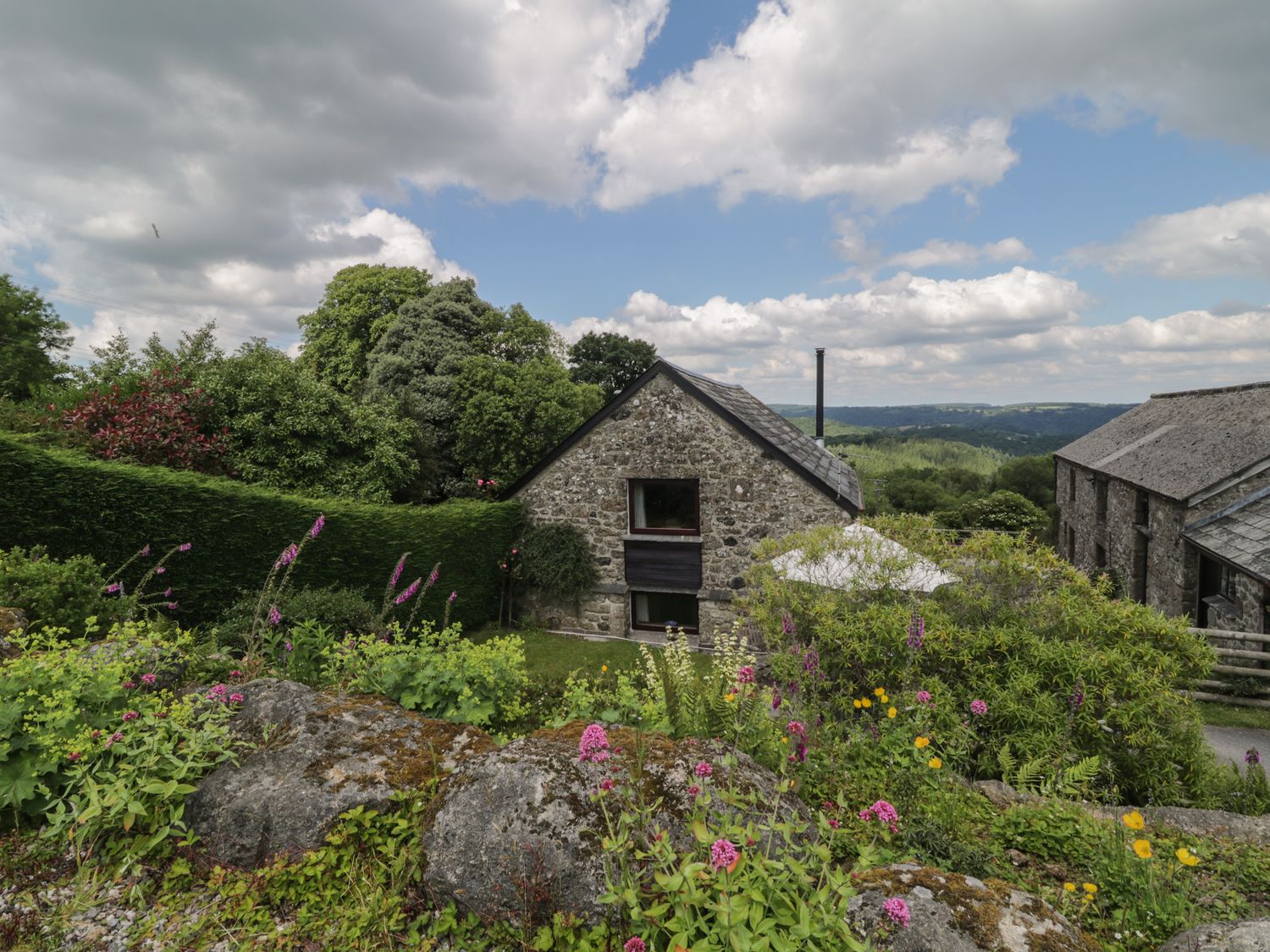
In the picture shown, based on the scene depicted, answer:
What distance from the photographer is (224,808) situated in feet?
9.26

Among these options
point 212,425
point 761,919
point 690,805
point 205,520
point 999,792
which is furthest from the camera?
point 212,425

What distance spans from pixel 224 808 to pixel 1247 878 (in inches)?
201

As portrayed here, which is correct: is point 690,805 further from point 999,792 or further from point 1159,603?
point 1159,603

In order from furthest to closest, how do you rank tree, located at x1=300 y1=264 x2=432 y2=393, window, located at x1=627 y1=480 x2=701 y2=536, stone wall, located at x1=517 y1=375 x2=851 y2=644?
tree, located at x1=300 y1=264 x2=432 y2=393 < window, located at x1=627 y1=480 x2=701 y2=536 < stone wall, located at x1=517 y1=375 x2=851 y2=644

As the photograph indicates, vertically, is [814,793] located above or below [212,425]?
below

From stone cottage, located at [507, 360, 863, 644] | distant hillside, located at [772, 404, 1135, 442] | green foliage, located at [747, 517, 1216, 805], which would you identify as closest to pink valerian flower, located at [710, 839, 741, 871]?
green foliage, located at [747, 517, 1216, 805]

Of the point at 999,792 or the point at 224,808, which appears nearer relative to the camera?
the point at 224,808

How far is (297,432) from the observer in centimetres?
1234

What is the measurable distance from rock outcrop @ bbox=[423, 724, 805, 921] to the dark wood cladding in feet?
33.8

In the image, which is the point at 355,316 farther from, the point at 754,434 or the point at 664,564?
the point at 754,434

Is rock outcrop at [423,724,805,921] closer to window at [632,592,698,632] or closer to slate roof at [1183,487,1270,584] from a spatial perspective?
window at [632,592,698,632]

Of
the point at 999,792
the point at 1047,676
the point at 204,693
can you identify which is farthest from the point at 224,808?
the point at 1047,676

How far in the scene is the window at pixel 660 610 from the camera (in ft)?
45.1

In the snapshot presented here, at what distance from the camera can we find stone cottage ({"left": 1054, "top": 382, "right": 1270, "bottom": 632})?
35.7 feet
